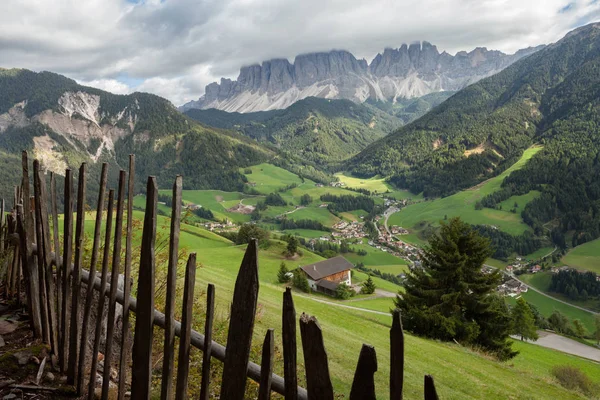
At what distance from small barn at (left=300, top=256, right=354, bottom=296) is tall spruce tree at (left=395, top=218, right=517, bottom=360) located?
31721 millimetres

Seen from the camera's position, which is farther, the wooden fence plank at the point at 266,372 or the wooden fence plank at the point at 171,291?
the wooden fence plank at the point at 171,291

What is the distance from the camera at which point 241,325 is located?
294cm

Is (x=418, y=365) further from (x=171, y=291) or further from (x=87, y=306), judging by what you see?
(x=171, y=291)

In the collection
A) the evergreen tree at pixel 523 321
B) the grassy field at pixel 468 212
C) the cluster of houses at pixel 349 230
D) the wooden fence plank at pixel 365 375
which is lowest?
the cluster of houses at pixel 349 230

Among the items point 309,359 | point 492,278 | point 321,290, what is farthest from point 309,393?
point 321,290

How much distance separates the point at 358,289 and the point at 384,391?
54.6m

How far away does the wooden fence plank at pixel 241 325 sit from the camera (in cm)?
283

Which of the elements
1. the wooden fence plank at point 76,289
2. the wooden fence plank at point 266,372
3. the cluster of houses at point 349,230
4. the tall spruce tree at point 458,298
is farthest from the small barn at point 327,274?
the cluster of houses at point 349,230

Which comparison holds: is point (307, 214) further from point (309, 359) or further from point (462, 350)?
point (309, 359)

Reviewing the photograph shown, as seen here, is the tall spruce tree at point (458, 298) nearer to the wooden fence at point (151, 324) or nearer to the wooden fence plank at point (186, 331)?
the wooden fence at point (151, 324)

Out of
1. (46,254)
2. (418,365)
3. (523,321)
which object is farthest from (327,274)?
(46,254)

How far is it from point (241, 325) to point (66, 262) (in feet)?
11.2

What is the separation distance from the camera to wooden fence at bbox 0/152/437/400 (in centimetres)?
252

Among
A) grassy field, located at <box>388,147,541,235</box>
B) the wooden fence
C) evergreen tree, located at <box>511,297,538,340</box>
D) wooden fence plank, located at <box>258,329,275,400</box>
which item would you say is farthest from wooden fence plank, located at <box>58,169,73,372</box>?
grassy field, located at <box>388,147,541,235</box>
